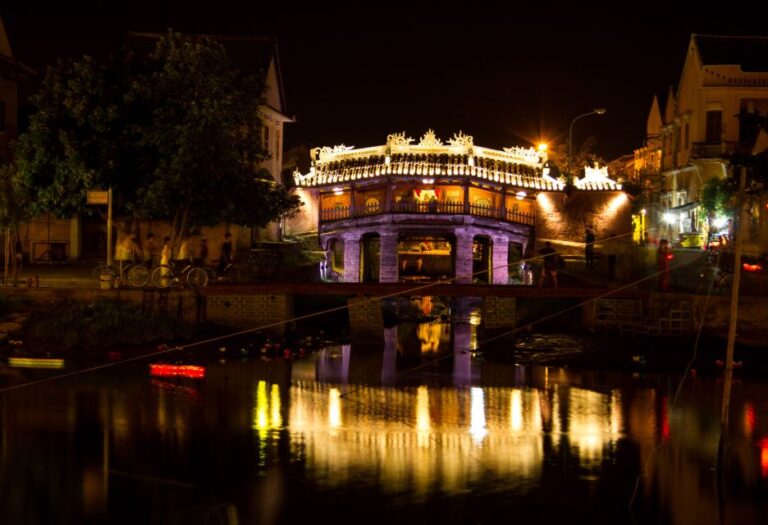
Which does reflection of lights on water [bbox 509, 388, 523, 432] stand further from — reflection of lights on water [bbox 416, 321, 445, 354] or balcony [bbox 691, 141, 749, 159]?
balcony [bbox 691, 141, 749, 159]

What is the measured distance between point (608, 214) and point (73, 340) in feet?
96.7

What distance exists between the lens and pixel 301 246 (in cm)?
4181

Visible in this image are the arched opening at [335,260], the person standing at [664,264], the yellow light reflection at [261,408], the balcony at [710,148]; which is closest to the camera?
the yellow light reflection at [261,408]

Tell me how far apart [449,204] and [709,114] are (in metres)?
15.9

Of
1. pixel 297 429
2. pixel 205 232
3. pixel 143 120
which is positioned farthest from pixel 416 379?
pixel 205 232

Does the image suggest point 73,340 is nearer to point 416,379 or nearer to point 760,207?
point 416,379

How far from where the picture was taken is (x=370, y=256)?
161 feet

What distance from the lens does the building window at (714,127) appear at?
4512 cm

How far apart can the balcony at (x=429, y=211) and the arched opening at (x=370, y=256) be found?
184 cm

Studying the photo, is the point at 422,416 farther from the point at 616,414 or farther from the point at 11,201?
the point at 11,201

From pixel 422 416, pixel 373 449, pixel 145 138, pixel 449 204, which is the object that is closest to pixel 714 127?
pixel 449 204

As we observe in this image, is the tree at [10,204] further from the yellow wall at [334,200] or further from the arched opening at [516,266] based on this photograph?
the arched opening at [516,266]

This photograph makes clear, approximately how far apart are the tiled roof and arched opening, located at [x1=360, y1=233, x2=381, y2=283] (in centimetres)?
2090

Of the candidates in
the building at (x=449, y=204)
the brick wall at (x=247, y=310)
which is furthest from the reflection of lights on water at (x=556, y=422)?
the building at (x=449, y=204)
